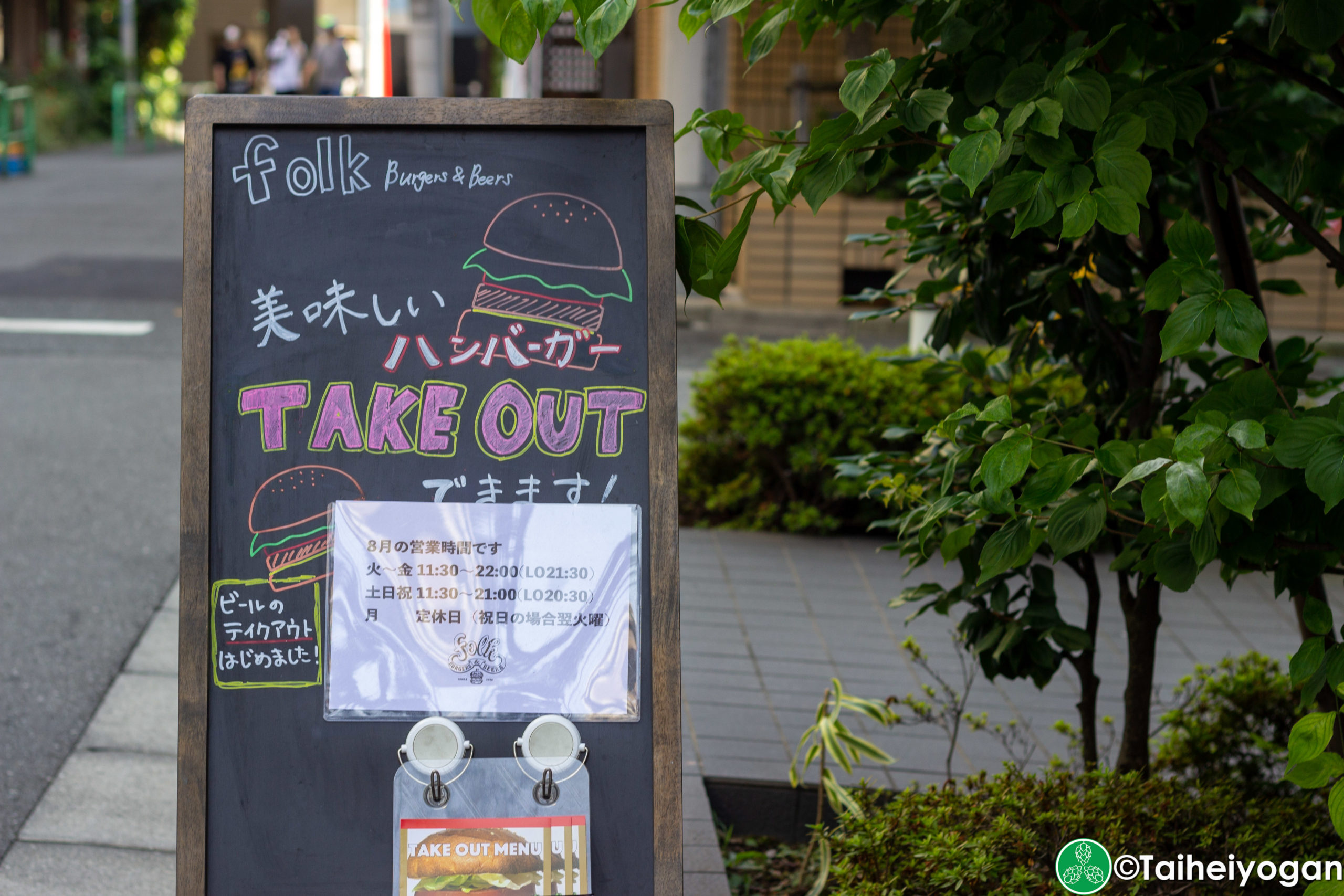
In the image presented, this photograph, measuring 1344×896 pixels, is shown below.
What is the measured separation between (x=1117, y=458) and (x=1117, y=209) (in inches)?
13.9

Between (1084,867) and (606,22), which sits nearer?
(606,22)

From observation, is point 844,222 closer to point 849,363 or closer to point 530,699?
point 849,363

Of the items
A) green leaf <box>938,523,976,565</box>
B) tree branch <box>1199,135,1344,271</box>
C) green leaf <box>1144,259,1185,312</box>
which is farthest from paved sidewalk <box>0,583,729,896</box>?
tree branch <box>1199,135,1344,271</box>

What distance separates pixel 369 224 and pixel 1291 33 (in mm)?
1393

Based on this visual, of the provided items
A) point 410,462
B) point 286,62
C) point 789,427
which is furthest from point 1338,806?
point 286,62

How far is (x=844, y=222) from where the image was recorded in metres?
10.7

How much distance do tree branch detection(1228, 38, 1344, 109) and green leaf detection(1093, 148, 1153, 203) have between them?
680mm

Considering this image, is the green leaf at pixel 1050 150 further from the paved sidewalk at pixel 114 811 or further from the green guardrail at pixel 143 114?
the green guardrail at pixel 143 114

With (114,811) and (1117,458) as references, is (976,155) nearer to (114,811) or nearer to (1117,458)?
(1117,458)

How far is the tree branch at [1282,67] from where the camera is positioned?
224cm

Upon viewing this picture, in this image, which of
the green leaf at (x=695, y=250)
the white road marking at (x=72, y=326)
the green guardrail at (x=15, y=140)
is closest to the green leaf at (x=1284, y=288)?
the green leaf at (x=695, y=250)

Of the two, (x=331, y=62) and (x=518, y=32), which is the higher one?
(x=331, y=62)

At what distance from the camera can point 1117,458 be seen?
1.80m

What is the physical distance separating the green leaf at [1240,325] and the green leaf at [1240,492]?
150 millimetres
